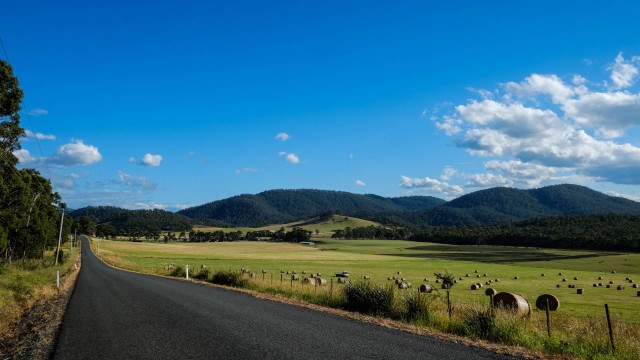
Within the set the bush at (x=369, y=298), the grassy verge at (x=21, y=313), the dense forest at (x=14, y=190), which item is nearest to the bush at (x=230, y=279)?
the grassy verge at (x=21, y=313)

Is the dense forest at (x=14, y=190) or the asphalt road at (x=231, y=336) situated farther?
the dense forest at (x=14, y=190)

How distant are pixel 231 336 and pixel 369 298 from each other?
7.14 meters

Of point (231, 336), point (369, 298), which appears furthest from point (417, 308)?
point (231, 336)

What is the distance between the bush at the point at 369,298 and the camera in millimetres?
18000

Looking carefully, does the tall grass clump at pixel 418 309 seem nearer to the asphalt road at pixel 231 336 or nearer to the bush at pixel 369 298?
the bush at pixel 369 298

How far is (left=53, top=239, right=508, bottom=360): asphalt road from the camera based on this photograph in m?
11.1

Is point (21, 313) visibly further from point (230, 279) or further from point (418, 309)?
point (418, 309)

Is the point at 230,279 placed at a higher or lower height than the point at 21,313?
higher

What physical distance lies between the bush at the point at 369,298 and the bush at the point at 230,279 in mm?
11812

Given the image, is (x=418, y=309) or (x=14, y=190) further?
(x=14, y=190)

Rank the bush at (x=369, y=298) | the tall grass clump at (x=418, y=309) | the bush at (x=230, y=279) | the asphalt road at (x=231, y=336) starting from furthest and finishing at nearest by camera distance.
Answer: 1. the bush at (x=230, y=279)
2. the bush at (x=369, y=298)
3. the tall grass clump at (x=418, y=309)
4. the asphalt road at (x=231, y=336)

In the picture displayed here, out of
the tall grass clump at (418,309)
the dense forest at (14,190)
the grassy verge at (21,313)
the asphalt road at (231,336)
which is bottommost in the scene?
the grassy verge at (21,313)

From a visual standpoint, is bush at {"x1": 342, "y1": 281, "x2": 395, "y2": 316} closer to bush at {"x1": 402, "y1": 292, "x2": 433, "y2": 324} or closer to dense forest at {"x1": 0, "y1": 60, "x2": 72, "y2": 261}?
bush at {"x1": 402, "y1": 292, "x2": 433, "y2": 324}

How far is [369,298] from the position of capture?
733 inches
